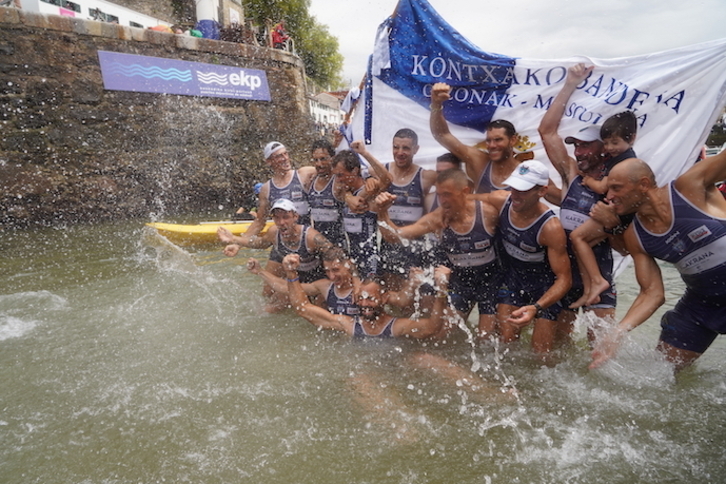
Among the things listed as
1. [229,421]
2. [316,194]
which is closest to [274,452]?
[229,421]

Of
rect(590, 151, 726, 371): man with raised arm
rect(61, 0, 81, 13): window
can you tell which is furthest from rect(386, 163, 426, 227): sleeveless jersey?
rect(61, 0, 81, 13): window

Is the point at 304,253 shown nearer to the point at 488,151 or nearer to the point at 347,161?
the point at 347,161

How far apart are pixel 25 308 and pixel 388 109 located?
5181 millimetres

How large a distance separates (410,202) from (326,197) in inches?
42.5

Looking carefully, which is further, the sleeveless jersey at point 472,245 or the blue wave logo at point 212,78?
the blue wave logo at point 212,78

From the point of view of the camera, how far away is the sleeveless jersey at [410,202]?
4500 mm

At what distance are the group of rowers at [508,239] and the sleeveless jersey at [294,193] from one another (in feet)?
0.49

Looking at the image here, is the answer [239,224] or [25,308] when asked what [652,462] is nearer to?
[25,308]

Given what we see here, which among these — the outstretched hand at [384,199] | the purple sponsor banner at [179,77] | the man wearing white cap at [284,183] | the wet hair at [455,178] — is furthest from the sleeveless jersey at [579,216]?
the purple sponsor banner at [179,77]

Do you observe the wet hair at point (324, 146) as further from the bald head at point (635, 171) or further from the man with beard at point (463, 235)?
the bald head at point (635, 171)

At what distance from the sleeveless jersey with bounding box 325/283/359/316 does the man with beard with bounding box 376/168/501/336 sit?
2.31ft

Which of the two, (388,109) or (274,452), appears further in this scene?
(388,109)

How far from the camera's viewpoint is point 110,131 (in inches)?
477

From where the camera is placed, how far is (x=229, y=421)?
3.51 meters
